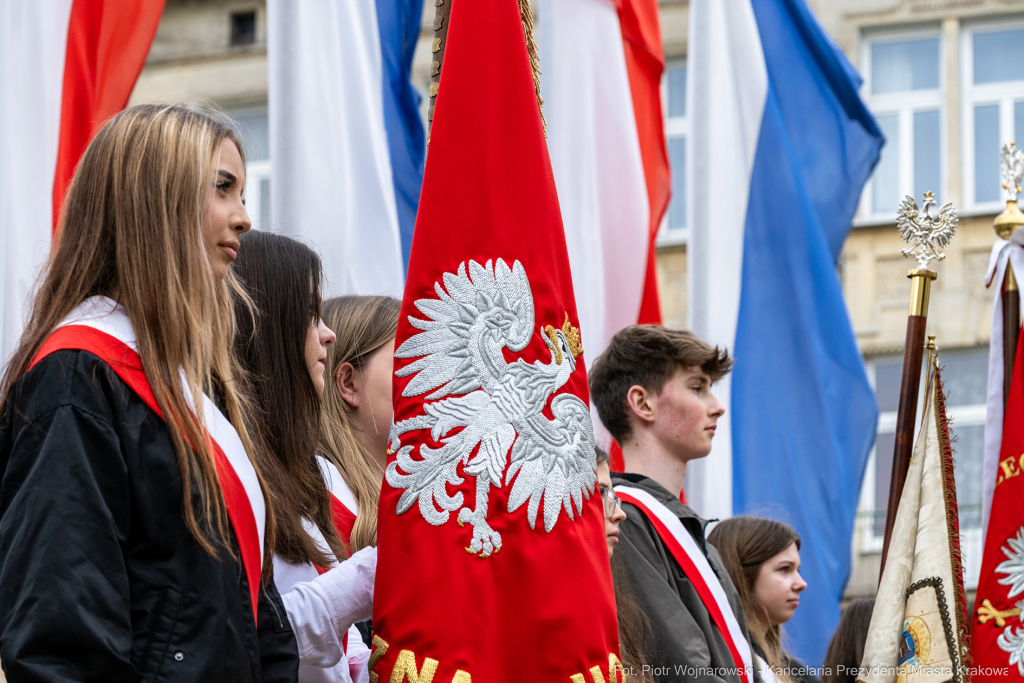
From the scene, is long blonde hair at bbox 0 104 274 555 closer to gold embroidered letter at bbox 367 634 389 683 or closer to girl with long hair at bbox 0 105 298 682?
girl with long hair at bbox 0 105 298 682

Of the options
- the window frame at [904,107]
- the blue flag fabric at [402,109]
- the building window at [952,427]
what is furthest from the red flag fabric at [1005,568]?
the window frame at [904,107]

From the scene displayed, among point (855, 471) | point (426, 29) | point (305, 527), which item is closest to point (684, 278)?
point (426, 29)

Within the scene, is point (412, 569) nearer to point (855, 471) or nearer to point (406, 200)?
point (406, 200)

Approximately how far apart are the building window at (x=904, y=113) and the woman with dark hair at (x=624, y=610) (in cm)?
1177

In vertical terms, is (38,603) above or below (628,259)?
below

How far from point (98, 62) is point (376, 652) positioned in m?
3.02

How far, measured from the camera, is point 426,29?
1617cm

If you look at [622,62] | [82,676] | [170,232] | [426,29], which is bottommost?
[82,676]

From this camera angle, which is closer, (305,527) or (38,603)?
(38,603)

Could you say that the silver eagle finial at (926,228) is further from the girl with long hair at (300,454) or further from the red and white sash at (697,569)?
the girl with long hair at (300,454)

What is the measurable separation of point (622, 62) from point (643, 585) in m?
3.40

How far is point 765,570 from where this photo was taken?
487 cm

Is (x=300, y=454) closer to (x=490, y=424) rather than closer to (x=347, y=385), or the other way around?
(x=490, y=424)

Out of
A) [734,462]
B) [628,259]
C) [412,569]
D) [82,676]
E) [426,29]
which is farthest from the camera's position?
[426,29]
